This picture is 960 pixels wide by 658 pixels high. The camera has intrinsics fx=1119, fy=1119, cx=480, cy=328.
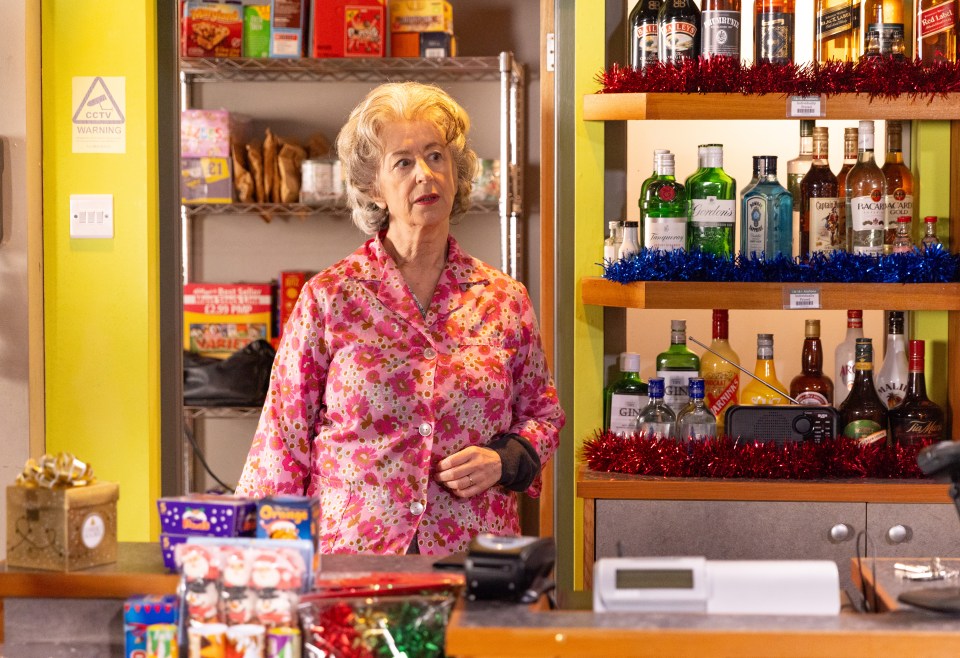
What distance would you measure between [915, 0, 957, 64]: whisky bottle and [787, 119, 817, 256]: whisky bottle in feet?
1.02

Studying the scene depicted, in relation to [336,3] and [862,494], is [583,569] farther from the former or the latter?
[336,3]

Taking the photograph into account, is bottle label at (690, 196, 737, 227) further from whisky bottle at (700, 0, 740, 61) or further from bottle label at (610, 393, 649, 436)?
bottle label at (610, 393, 649, 436)

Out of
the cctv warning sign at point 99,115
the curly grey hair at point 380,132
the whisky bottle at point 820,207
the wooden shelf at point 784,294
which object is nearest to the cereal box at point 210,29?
the cctv warning sign at point 99,115

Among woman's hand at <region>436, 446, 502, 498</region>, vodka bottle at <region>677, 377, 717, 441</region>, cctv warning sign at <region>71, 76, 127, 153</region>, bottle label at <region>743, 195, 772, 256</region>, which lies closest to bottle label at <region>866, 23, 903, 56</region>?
bottle label at <region>743, 195, 772, 256</region>

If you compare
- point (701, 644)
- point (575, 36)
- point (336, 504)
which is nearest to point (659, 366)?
point (575, 36)

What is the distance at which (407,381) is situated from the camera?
2117 mm

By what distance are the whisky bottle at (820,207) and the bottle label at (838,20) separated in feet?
0.85

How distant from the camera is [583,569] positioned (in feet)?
9.55

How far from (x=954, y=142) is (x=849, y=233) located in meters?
0.45

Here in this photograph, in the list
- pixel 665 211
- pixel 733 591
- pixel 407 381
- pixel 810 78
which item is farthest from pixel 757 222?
pixel 733 591

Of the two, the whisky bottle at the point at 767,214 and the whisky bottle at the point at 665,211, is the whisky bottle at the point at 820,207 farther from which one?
the whisky bottle at the point at 665,211

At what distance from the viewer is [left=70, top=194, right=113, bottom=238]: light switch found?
3.17 meters

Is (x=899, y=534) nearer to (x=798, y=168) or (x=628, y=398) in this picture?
(x=628, y=398)

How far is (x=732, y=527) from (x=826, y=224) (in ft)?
2.56
